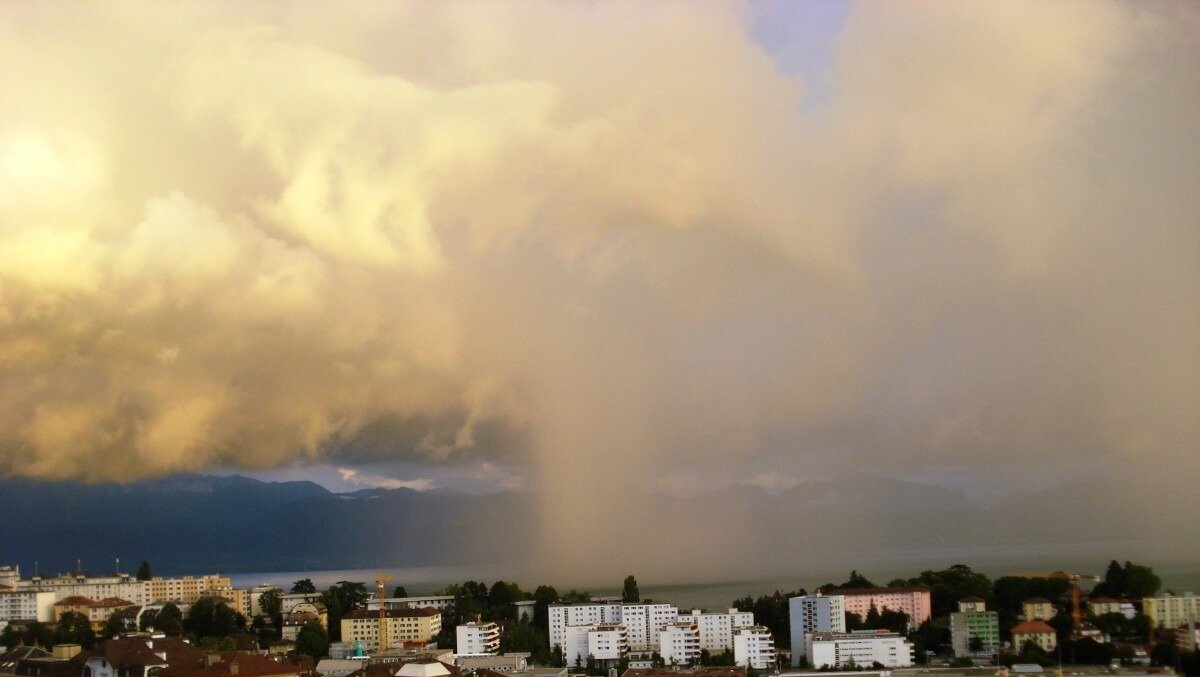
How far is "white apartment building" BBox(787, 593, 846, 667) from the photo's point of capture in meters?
27.7

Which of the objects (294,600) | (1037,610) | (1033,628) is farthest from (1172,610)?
(294,600)

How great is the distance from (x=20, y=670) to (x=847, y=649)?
14.8 m

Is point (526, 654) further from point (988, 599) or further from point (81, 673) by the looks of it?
point (988, 599)

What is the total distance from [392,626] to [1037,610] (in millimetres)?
13624

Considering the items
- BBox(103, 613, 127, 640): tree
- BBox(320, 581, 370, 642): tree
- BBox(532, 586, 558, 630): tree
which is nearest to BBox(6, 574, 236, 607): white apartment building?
BBox(320, 581, 370, 642): tree

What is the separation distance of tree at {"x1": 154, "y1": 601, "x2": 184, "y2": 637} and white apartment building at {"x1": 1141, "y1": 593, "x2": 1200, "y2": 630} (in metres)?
19.6

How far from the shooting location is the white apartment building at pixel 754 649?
25750mm

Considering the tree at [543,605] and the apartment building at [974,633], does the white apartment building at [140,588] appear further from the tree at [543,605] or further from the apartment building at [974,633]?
the apartment building at [974,633]

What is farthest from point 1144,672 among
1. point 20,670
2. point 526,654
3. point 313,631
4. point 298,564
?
point 298,564

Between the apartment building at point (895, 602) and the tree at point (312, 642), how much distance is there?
10.9 meters

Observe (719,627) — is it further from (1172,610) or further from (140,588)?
(140,588)

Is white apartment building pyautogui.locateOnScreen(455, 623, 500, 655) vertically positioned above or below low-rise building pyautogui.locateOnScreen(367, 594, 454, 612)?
below

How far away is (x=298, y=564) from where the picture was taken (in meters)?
102

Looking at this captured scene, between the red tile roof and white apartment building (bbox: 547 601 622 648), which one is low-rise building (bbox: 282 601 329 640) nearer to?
white apartment building (bbox: 547 601 622 648)
